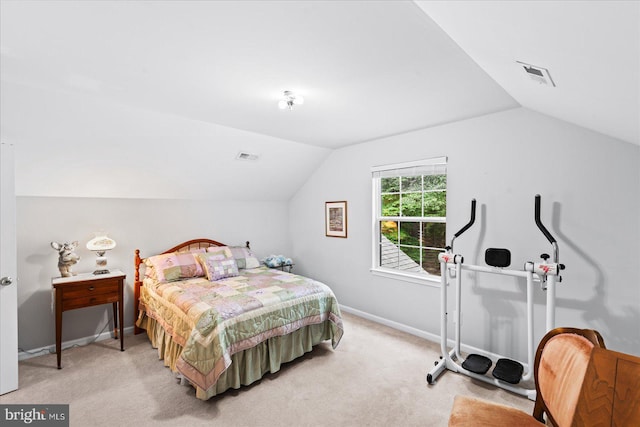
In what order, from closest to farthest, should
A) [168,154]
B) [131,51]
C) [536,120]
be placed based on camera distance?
[131,51] → [536,120] → [168,154]

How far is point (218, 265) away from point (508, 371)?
3141mm

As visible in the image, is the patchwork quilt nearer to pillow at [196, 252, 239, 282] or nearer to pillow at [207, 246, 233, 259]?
pillow at [196, 252, 239, 282]

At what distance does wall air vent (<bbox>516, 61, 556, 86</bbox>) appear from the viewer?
5.17 ft

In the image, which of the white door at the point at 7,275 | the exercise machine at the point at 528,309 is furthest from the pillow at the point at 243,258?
the exercise machine at the point at 528,309

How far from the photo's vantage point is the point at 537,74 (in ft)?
5.49

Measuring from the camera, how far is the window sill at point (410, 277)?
3.51m

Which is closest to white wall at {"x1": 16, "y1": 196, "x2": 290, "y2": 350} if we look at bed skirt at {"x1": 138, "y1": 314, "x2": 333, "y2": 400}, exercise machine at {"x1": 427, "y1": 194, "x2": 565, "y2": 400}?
bed skirt at {"x1": 138, "y1": 314, "x2": 333, "y2": 400}

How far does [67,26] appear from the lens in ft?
5.15

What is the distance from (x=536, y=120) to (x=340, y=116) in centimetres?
178

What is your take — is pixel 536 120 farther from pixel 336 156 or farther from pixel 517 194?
pixel 336 156

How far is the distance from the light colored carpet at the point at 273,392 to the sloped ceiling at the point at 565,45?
221cm

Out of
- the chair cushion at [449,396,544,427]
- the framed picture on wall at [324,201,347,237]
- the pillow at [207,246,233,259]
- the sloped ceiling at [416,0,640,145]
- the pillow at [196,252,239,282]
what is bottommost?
the chair cushion at [449,396,544,427]

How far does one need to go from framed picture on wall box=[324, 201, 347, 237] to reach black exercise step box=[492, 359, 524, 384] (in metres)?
2.38

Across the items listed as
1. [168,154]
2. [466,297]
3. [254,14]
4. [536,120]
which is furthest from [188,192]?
[536,120]
